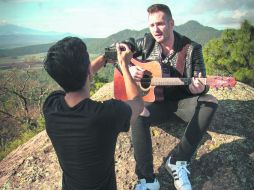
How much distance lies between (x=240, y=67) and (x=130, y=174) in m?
26.7

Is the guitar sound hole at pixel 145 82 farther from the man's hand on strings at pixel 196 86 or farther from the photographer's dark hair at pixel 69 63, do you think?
the photographer's dark hair at pixel 69 63

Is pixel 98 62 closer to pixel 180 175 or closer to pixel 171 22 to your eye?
pixel 171 22

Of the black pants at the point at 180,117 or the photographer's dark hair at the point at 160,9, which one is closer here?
the black pants at the point at 180,117

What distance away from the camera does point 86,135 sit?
2.81 meters

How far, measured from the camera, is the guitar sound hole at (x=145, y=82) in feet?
18.4

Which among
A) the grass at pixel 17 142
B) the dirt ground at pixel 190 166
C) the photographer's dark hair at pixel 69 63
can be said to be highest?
the photographer's dark hair at pixel 69 63

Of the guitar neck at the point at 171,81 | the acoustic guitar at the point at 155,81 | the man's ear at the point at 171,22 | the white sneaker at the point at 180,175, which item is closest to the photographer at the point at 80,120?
the white sneaker at the point at 180,175

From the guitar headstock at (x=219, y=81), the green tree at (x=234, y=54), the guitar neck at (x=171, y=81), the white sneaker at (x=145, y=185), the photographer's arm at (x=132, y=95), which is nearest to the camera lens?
the photographer's arm at (x=132, y=95)

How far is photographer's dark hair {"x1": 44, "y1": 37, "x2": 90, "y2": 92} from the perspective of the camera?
2.67 metres

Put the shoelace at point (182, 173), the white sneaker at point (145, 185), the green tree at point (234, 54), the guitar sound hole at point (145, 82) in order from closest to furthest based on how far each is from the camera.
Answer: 1. the white sneaker at point (145, 185)
2. the shoelace at point (182, 173)
3. the guitar sound hole at point (145, 82)
4. the green tree at point (234, 54)

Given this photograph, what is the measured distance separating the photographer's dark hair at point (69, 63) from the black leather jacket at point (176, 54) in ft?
9.37

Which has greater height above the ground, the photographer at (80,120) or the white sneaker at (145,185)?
the photographer at (80,120)

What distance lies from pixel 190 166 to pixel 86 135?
10.0 ft

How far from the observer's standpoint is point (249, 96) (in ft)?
25.3
